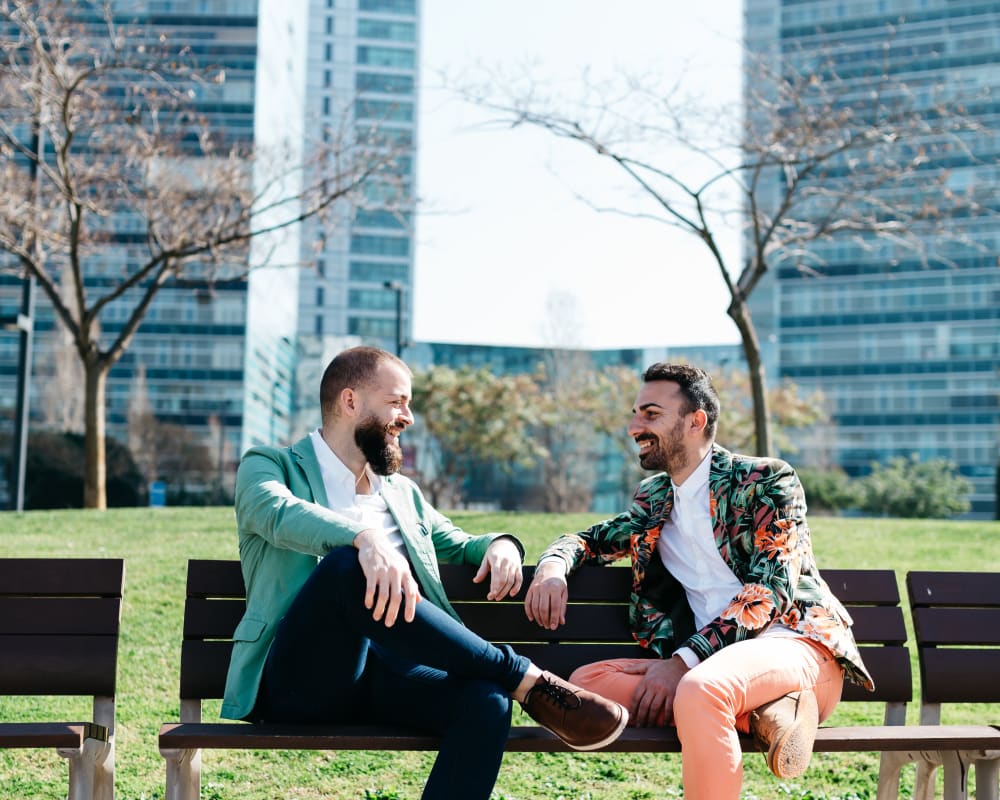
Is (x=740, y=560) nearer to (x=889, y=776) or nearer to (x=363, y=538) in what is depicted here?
(x=889, y=776)

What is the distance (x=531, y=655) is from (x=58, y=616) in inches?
66.7

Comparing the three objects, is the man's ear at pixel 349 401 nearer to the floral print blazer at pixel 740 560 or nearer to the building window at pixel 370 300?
the floral print blazer at pixel 740 560

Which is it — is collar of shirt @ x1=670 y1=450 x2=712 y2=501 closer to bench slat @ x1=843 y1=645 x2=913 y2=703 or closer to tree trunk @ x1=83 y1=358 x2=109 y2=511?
bench slat @ x1=843 y1=645 x2=913 y2=703

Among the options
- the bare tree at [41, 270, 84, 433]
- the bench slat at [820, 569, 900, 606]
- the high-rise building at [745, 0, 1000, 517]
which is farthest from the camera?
the high-rise building at [745, 0, 1000, 517]

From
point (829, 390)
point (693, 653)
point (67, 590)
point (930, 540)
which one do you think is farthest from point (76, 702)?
point (829, 390)

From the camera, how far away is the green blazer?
3.51 metres

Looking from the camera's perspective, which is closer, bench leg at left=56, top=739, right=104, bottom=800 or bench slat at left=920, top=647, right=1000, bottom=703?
bench leg at left=56, top=739, right=104, bottom=800

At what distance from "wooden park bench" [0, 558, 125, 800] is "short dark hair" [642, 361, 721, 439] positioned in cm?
205

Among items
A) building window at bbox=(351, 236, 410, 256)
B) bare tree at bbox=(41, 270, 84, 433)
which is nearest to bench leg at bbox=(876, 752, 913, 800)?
bare tree at bbox=(41, 270, 84, 433)

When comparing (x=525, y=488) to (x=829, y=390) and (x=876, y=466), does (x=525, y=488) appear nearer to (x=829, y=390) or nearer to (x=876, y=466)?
(x=829, y=390)

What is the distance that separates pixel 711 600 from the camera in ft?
13.3

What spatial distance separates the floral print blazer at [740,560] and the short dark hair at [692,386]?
0.48ft

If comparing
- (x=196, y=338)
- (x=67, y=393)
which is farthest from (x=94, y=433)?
(x=196, y=338)

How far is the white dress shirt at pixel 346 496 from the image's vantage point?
3971 mm
